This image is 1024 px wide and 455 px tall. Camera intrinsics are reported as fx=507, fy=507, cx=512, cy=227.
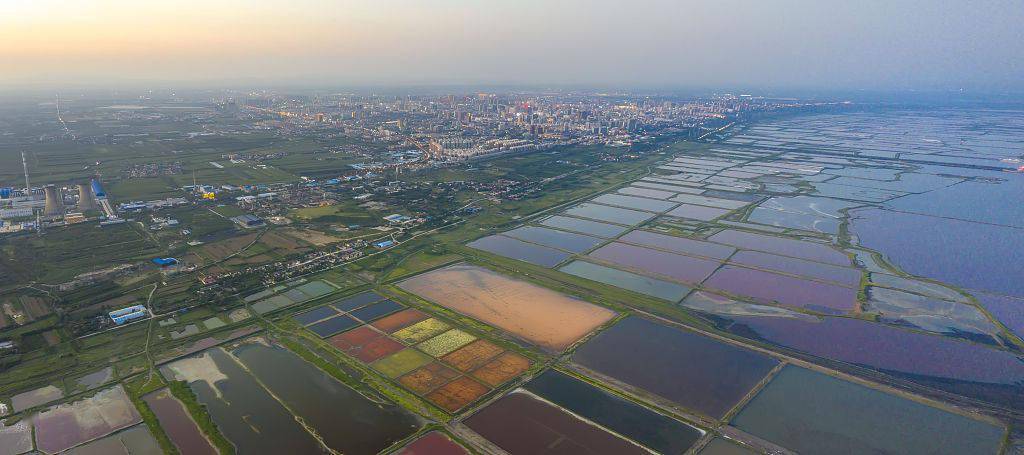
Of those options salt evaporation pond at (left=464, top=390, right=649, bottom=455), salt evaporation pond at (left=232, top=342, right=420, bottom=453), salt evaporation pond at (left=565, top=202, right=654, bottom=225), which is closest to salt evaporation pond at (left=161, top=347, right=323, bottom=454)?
salt evaporation pond at (left=232, top=342, right=420, bottom=453)

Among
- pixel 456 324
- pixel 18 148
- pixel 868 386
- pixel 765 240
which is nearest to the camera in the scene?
pixel 868 386

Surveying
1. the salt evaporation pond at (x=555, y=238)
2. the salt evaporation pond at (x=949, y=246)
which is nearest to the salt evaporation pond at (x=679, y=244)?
the salt evaporation pond at (x=555, y=238)

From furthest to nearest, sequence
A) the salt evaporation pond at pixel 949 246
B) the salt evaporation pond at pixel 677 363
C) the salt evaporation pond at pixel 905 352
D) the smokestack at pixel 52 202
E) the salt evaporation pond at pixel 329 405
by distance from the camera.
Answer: the smokestack at pixel 52 202 < the salt evaporation pond at pixel 949 246 < the salt evaporation pond at pixel 905 352 < the salt evaporation pond at pixel 677 363 < the salt evaporation pond at pixel 329 405

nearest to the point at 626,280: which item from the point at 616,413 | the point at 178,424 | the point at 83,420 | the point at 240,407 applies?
the point at 616,413

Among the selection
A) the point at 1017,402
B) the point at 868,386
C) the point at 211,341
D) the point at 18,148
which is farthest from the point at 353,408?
the point at 18,148

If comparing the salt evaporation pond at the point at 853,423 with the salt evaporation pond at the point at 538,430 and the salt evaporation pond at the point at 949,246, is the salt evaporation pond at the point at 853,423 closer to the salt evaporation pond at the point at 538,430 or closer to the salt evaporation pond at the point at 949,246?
the salt evaporation pond at the point at 538,430

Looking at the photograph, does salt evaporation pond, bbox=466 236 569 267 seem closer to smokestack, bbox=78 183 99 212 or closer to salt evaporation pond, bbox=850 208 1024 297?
salt evaporation pond, bbox=850 208 1024 297

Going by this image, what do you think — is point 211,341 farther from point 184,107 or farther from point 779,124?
point 184,107
